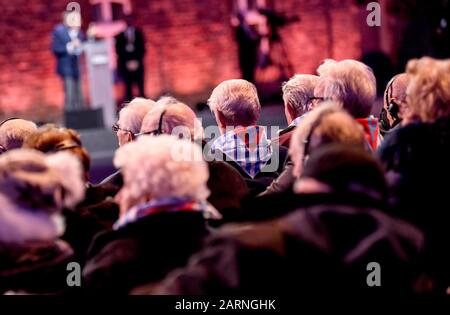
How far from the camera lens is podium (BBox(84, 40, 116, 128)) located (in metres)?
10.5

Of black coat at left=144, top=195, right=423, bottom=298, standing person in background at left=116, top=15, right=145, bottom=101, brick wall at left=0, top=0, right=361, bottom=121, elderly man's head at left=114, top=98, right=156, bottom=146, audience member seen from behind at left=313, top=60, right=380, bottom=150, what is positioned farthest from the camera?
brick wall at left=0, top=0, right=361, bottom=121

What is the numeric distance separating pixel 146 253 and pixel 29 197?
41 cm

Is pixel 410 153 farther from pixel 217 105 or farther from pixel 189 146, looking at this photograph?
pixel 217 105

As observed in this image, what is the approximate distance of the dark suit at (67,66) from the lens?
1065 cm

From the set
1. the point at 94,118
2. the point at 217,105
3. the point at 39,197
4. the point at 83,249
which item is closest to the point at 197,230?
the point at 39,197

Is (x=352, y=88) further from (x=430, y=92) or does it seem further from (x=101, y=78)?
(x=101, y=78)

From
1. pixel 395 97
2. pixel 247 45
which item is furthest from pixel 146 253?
pixel 247 45

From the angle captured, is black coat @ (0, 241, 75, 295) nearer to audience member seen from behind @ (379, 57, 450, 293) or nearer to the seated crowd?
the seated crowd

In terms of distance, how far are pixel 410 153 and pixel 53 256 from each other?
4.40 feet

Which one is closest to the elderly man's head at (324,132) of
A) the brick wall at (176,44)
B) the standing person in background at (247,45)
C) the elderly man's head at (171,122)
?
the elderly man's head at (171,122)

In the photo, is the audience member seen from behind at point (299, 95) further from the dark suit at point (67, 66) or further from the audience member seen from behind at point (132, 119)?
the dark suit at point (67, 66)

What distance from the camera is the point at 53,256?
247 cm

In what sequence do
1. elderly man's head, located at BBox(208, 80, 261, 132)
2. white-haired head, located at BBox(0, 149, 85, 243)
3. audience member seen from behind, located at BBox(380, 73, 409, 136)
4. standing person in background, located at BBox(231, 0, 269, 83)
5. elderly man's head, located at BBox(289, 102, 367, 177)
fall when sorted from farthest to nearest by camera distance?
standing person in background, located at BBox(231, 0, 269, 83) < audience member seen from behind, located at BBox(380, 73, 409, 136) < elderly man's head, located at BBox(208, 80, 261, 132) < elderly man's head, located at BBox(289, 102, 367, 177) < white-haired head, located at BBox(0, 149, 85, 243)

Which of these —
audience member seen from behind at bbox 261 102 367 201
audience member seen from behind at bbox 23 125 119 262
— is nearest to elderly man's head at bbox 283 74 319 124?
audience member seen from behind at bbox 23 125 119 262
